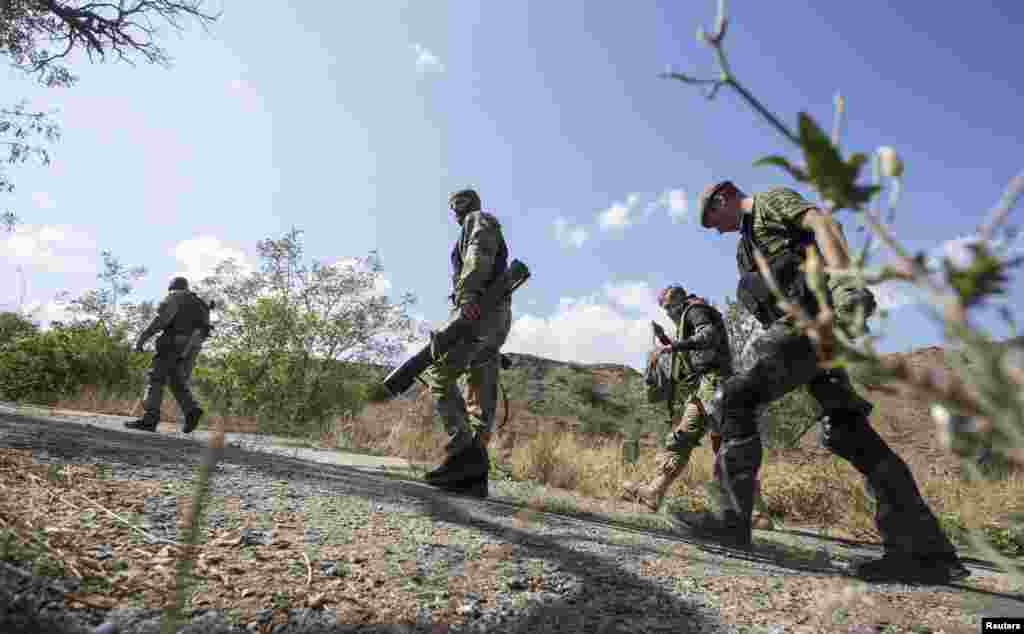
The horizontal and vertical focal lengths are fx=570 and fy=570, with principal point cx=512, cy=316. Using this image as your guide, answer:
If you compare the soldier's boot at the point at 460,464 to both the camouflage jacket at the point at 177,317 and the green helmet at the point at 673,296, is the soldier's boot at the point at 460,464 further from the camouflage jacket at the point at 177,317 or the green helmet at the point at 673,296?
the camouflage jacket at the point at 177,317

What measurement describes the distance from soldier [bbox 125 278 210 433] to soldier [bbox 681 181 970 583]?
22.1 ft

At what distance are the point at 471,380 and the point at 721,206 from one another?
1.98 m

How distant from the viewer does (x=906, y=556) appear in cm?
240

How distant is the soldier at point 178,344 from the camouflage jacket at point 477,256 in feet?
16.2

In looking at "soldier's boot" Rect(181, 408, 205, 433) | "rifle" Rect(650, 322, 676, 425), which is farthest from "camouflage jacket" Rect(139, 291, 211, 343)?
"rifle" Rect(650, 322, 676, 425)

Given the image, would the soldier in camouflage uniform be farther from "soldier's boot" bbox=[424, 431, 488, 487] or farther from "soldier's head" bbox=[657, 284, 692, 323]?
"soldier's boot" bbox=[424, 431, 488, 487]

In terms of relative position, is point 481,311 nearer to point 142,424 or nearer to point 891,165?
point 891,165

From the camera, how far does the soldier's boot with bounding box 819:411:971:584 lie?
7.79 ft

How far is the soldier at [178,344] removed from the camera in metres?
7.15

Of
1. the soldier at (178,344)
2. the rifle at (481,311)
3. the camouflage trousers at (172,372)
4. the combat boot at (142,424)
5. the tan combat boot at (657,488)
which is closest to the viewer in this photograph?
the rifle at (481,311)

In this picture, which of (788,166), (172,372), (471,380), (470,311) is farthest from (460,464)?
(172,372)

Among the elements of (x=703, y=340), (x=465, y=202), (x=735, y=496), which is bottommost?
(x=735, y=496)

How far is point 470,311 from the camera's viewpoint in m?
3.77

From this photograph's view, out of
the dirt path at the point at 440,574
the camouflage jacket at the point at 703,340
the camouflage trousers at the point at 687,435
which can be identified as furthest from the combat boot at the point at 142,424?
the camouflage jacket at the point at 703,340
